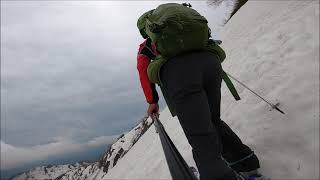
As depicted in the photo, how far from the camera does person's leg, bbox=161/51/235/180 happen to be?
414cm

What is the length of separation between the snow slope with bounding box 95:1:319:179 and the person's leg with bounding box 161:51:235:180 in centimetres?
116

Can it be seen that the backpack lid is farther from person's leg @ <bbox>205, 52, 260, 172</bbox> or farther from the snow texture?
the snow texture

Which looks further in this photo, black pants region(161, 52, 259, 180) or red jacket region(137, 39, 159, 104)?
red jacket region(137, 39, 159, 104)

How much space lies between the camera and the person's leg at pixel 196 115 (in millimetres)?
4137

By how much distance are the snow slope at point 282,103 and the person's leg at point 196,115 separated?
1158 mm

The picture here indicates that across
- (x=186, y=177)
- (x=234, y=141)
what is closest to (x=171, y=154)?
(x=186, y=177)

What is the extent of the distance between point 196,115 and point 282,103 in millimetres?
2216

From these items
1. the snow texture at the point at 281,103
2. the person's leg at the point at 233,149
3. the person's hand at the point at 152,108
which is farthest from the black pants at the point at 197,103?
the snow texture at the point at 281,103

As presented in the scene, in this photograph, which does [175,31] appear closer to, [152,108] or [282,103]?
[152,108]

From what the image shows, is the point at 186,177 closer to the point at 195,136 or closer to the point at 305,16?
the point at 195,136

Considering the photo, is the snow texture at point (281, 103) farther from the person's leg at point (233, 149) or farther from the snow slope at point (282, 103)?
the person's leg at point (233, 149)

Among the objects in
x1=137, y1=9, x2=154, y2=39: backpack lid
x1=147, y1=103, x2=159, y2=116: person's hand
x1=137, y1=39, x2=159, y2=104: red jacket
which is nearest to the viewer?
x1=137, y1=9, x2=154, y2=39: backpack lid

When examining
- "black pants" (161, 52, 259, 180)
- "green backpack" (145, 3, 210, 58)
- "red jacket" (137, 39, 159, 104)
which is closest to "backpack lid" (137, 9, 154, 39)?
"red jacket" (137, 39, 159, 104)

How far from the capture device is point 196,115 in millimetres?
4145
